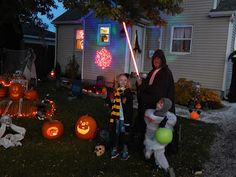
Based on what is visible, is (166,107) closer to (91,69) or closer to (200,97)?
(200,97)

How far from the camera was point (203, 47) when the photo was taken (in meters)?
14.2

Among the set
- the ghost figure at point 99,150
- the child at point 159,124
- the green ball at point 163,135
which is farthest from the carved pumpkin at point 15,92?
the green ball at point 163,135

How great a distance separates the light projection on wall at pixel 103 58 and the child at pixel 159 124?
10.9 m

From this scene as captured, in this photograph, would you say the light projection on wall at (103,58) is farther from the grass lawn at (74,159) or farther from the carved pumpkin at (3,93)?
the grass lawn at (74,159)

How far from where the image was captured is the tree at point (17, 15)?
13.1m

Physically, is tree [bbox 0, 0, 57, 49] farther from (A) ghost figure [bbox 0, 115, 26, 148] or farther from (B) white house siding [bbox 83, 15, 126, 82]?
(A) ghost figure [bbox 0, 115, 26, 148]

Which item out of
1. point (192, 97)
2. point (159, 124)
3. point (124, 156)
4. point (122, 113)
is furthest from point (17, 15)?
point (159, 124)

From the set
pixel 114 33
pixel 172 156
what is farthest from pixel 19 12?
pixel 172 156

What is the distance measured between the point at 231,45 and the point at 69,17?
10.6 meters

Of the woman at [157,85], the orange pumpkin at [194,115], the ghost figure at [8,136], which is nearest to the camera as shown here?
the woman at [157,85]

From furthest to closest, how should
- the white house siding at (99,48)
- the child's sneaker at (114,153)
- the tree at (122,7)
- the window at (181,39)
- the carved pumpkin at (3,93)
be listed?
1. the white house siding at (99,48)
2. the window at (181,39)
3. the carved pumpkin at (3,93)
4. the tree at (122,7)
5. the child's sneaker at (114,153)

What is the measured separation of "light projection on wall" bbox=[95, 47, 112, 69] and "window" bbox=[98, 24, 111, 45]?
16.3 inches

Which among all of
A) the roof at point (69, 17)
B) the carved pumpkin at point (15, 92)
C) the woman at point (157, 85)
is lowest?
the carved pumpkin at point (15, 92)

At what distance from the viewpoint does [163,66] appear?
5348mm
